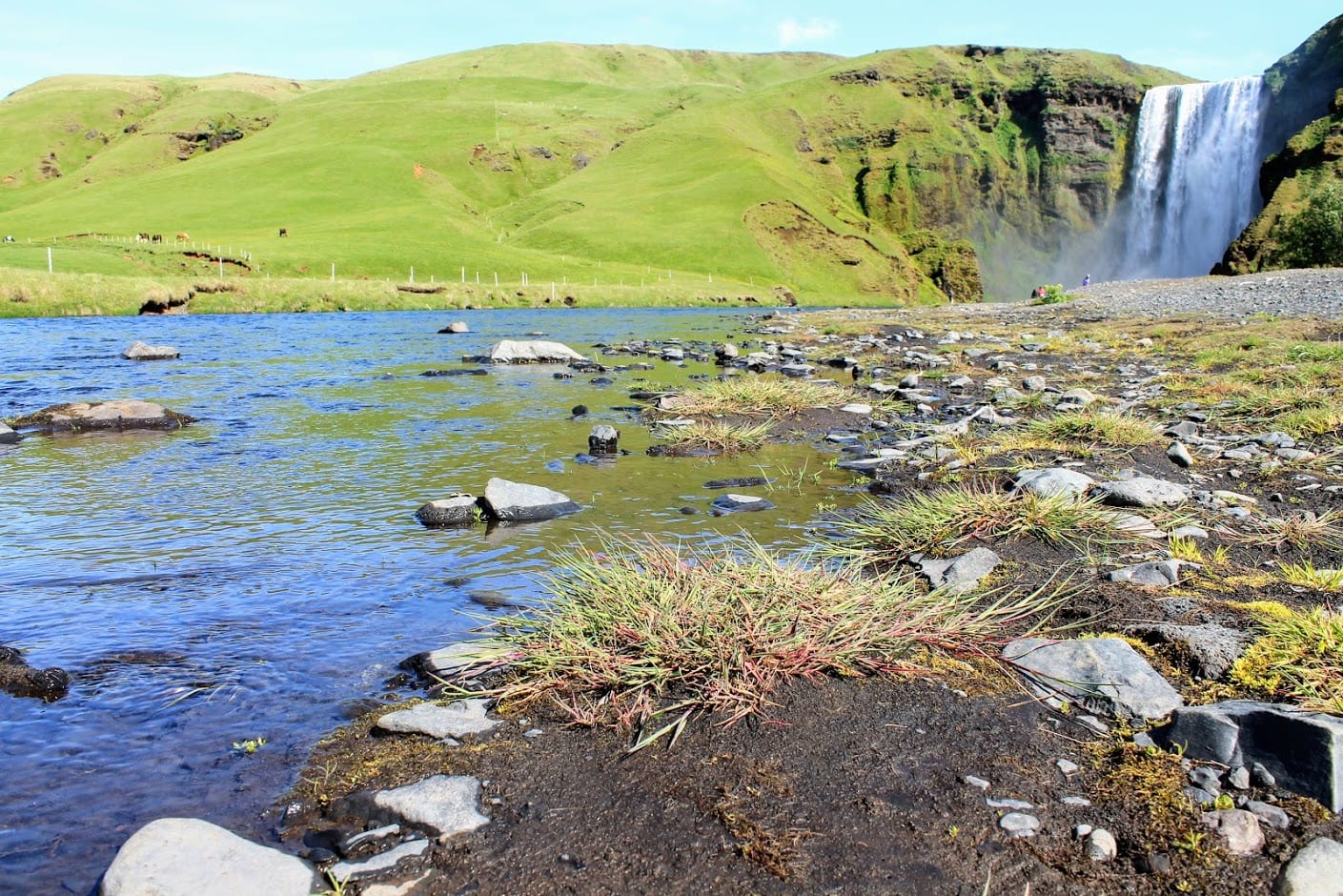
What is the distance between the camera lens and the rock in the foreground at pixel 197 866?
3045 millimetres

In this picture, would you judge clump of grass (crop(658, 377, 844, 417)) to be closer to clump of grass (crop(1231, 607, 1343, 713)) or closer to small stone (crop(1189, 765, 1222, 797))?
clump of grass (crop(1231, 607, 1343, 713))

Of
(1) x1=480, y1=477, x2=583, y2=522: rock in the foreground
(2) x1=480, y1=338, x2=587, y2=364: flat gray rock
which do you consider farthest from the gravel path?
(1) x1=480, y1=477, x2=583, y2=522: rock in the foreground

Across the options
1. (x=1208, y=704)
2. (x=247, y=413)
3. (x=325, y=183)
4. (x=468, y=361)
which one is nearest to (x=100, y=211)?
(x=325, y=183)

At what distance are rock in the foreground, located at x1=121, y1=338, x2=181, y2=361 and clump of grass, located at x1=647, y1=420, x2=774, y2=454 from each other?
17343 mm

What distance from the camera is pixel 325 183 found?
11569 centimetres

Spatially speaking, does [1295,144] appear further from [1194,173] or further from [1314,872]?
[1314,872]

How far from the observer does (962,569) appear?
20.7 ft

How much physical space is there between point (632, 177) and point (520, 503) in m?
128

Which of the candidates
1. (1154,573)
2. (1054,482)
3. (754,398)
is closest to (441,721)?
(1154,573)

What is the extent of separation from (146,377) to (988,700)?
67.1 feet

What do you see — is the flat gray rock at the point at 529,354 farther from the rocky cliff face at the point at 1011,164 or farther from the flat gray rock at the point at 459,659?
the rocky cliff face at the point at 1011,164

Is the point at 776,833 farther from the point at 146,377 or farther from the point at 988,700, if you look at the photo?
the point at 146,377

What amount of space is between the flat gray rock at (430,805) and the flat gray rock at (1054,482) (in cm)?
558

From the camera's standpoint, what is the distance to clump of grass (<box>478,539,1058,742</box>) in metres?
4.45
